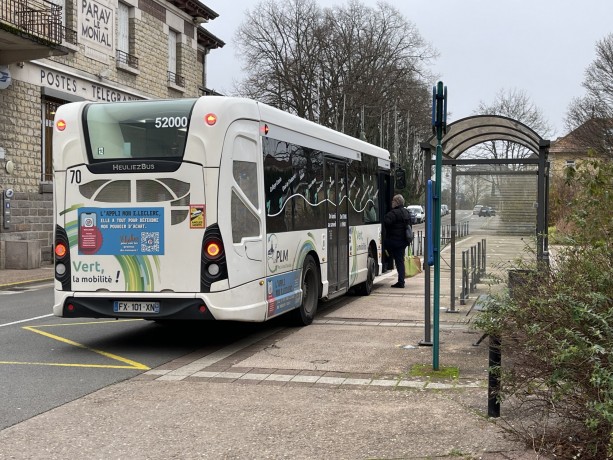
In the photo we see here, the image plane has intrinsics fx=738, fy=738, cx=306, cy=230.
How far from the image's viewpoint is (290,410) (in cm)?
566

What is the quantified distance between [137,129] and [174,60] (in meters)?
22.9

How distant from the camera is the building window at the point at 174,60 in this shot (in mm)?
29281

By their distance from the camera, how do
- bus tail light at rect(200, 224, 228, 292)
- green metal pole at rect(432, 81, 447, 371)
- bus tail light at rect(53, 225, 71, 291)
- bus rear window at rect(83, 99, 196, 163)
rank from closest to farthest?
1. green metal pole at rect(432, 81, 447, 371)
2. bus tail light at rect(200, 224, 228, 292)
3. bus rear window at rect(83, 99, 196, 163)
4. bus tail light at rect(53, 225, 71, 291)

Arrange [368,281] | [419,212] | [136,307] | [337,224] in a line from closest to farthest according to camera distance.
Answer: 1. [136,307]
2. [337,224]
3. [368,281]
4. [419,212]

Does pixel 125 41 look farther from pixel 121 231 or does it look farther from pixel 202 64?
pixel 121 231

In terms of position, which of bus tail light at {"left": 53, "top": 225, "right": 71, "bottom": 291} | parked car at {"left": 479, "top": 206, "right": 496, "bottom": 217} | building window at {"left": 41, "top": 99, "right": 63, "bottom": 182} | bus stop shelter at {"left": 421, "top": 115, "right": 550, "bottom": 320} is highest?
building window at {"left": 41, "top": 99, "right": 63, "bottom": 182}

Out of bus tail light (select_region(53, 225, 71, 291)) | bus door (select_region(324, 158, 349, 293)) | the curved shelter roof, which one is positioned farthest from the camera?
bus door (select_region(324, 158, 349, 293))

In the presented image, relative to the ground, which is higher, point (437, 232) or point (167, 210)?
point (167, 210)

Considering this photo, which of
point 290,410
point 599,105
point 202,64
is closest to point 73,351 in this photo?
point 290,410

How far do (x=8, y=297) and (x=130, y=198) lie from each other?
7.25 meters

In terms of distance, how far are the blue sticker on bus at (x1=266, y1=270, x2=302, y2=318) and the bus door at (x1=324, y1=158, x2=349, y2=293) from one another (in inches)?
62.9

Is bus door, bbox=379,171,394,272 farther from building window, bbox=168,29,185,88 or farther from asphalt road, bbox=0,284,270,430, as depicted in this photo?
building window, bbox=168,29,185,88

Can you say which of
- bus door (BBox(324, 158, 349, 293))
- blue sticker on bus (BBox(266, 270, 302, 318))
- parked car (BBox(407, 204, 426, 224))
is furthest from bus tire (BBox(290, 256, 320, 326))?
parked car (BBox(407, 204, 426, 224))

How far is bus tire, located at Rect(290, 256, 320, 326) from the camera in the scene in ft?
32.3
